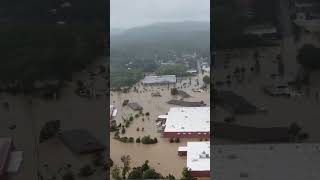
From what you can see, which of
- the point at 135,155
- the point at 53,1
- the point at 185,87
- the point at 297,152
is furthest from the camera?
the point at 185,87

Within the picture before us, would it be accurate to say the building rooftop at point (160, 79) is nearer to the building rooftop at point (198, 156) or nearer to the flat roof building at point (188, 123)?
the flat roof building at point (188, 123)

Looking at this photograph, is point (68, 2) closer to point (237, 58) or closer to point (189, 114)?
point (237, 58)

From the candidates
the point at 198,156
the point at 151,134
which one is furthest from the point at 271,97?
the point at 151,134

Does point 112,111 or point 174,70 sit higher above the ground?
point 174,70

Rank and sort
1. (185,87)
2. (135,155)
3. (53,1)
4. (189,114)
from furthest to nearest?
(185,87), (189,114), (135,155), (53,1)

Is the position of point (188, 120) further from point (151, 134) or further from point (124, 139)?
point (124, 139)

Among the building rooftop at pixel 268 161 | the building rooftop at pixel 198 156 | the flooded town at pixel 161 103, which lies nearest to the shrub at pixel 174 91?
the flooded town at pixel 161 103

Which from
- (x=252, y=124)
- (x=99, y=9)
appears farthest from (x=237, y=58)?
(x=99, y=9)
